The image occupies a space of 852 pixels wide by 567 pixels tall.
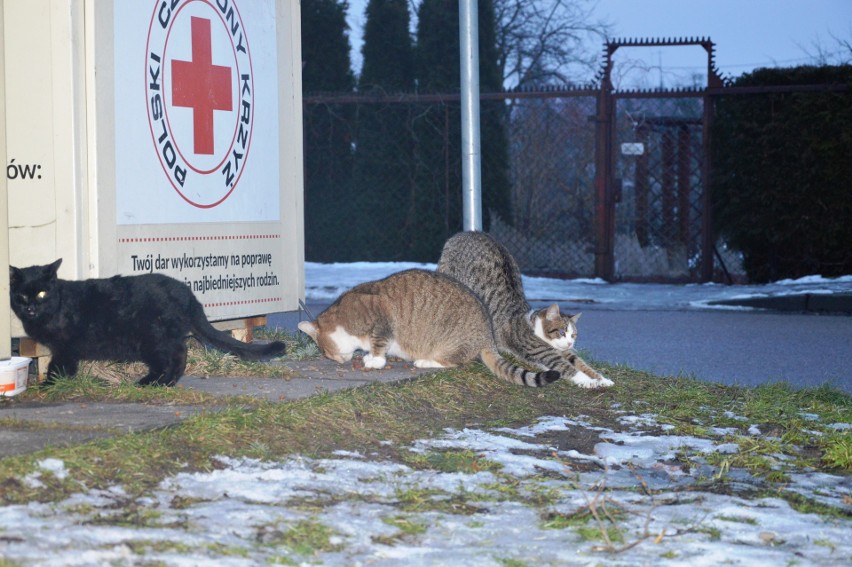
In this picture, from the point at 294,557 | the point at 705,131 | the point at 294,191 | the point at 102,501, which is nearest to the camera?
the point at 294,557

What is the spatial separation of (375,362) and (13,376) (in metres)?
2.15

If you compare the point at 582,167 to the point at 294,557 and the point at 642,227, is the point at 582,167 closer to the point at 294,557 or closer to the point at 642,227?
the point at 642,227

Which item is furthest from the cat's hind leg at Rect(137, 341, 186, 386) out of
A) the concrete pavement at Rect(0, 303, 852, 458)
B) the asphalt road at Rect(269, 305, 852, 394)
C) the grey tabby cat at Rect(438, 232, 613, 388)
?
the asphalt road at Rect(269, 305, 852, 394)

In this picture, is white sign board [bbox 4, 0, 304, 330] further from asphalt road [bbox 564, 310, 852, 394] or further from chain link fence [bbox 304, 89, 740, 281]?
chain link fence [bbox 304, 89, 740, 281]

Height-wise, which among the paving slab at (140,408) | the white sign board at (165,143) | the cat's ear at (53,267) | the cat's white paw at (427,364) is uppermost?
the white sign board at (165,143)

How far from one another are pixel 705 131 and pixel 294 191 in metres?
8.60

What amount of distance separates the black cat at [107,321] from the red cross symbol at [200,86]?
108 centimetres

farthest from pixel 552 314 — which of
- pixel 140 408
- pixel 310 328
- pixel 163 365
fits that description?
pixel 140 408

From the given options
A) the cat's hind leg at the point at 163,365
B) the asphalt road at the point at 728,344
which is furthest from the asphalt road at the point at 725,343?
the cat's hind leg at the point at 163,365

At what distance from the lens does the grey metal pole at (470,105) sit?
7.88 m

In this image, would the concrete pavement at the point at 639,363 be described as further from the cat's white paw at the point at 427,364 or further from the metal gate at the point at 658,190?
the metal gate at the point at 658,190

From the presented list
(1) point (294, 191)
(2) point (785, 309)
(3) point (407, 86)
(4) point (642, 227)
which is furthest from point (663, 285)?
(1) point (294, 191)

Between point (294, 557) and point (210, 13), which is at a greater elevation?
point (210, 13)

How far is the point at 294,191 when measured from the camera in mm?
6906
